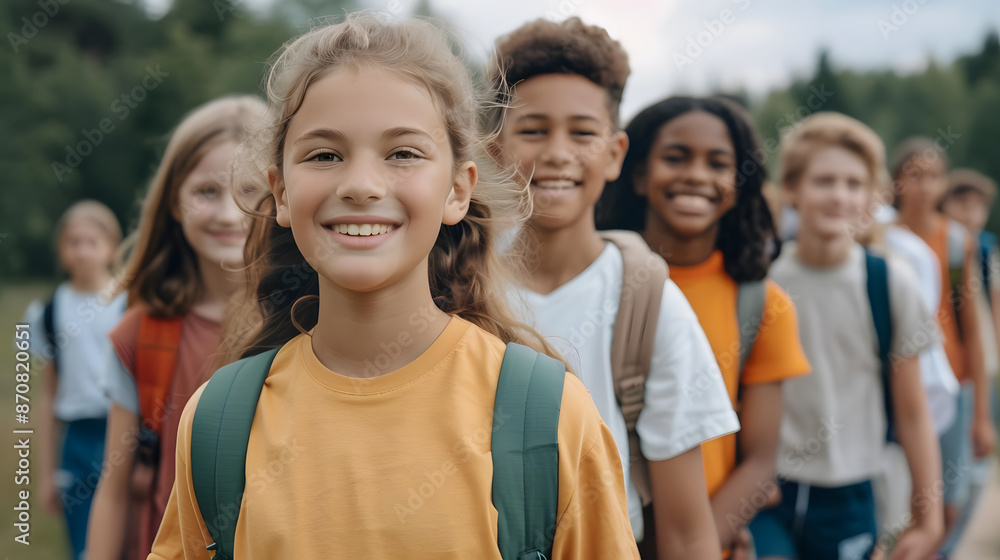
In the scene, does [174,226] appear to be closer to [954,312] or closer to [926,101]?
[954,312]

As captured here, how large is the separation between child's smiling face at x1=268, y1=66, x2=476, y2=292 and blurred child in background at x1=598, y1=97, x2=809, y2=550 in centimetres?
125

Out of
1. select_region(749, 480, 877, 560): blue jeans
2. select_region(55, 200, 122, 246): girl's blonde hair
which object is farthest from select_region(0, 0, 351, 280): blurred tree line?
select_region(749, 480, 877, 560): blue jeans

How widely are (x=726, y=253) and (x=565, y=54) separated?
875 millimetres

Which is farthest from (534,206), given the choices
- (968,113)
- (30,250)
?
(968,113)

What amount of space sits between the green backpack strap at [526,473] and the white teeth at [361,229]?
409 mm

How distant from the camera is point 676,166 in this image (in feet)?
8.61

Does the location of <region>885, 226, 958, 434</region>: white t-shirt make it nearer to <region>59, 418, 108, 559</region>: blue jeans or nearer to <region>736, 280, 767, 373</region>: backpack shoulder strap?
<region>736, 280, 767, 373</region>: backpack shoulder strap

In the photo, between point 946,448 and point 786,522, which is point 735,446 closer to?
point 786,522

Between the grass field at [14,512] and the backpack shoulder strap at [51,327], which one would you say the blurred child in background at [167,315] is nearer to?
the grass field at [14,512]

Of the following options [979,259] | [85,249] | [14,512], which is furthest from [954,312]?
[14,512]

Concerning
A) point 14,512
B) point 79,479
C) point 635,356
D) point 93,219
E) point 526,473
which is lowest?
point 14,512

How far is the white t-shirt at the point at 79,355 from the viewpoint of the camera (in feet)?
13.6

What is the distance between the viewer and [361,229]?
60.0 inches

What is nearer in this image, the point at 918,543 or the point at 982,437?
the point at 918,543
